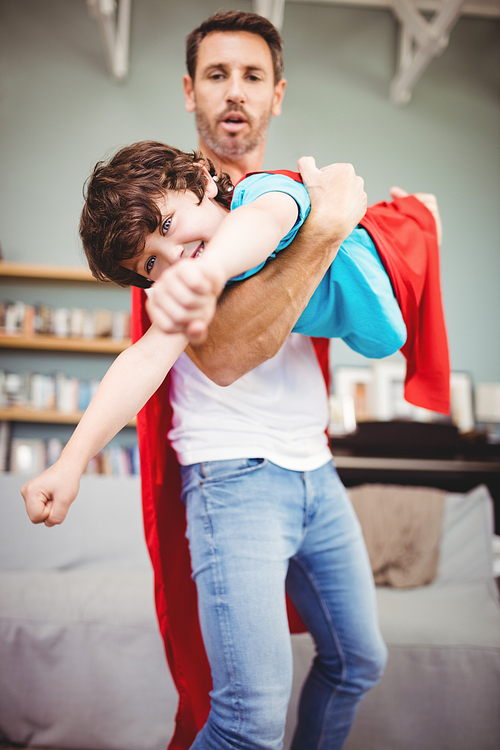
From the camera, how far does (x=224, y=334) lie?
782 mm

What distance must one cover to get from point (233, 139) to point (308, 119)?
3.39 m

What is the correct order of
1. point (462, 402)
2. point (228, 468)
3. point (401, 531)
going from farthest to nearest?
point (462, 402), point (401, 531), point (228, 468)

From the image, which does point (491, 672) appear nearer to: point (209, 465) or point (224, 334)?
point (209, 465)

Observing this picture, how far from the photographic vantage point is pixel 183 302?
44 cm

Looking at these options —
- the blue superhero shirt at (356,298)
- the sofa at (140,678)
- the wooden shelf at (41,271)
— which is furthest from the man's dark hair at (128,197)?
the wooden shelf at (41,271)

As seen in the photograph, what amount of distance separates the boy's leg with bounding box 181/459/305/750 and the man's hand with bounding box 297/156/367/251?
423 mm

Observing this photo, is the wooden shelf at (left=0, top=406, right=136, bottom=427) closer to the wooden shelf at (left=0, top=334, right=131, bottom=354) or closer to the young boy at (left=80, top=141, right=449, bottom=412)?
the wooden shelf at (left=0, top=334, right=131, bottom=354)

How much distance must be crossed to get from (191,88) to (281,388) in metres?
0.92

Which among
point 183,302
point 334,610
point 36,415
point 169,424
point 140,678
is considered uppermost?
point 183,302

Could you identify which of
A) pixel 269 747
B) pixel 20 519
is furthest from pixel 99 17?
pixel 269 747

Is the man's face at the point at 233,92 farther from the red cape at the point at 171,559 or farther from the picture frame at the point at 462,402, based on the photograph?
the picture frame at the point at 462,402

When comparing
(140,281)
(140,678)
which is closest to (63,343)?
(140,678)

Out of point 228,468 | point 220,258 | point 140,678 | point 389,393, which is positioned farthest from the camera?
point 389,393

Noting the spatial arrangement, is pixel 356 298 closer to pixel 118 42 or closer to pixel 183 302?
pixel 183 302
